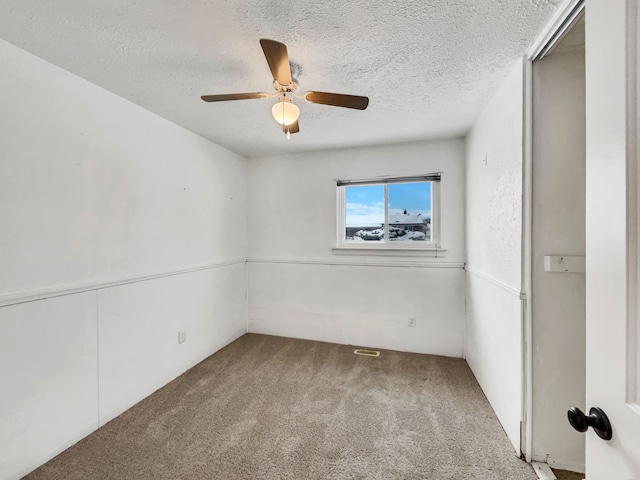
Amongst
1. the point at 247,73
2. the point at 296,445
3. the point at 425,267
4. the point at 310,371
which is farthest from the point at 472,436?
the point at 247,73

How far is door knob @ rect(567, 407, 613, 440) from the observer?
587 millimetres

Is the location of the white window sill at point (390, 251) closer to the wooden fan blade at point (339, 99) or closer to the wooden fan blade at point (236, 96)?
the wooden fan blade at point (339, 99)

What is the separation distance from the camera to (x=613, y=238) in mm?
584

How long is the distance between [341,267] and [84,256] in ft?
7.61

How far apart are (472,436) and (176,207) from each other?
287cm

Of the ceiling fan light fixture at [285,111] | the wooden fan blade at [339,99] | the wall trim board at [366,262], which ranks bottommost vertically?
the wall trim board at [366,262]

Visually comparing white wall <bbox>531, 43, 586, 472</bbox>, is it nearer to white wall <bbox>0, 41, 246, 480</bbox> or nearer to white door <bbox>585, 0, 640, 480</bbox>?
white door <bbox>585, 0, 640, 480</bbox>

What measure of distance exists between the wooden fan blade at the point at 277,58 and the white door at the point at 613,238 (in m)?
1.00

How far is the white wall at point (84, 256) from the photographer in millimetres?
1493

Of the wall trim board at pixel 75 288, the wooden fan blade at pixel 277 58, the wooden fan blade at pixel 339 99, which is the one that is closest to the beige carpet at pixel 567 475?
the wooden fan blade at pixel 339 99

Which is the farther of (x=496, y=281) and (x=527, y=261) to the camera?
(x=496, y=281)

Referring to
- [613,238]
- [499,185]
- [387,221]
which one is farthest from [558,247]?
[387,221]

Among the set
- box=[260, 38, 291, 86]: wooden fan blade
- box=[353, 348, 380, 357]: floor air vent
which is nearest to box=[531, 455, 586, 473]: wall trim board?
box=[353, 348, 380, 357]: floor air vent

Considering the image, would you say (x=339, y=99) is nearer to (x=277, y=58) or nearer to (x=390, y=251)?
(x=277, y=58)
